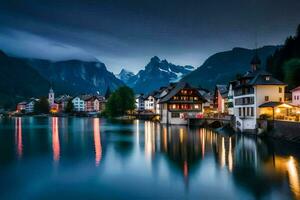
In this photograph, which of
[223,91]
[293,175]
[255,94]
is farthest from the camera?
[223,91]

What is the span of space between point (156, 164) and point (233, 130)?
40.0 m

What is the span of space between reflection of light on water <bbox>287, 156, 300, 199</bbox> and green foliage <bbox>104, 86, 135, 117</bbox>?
4689 inches

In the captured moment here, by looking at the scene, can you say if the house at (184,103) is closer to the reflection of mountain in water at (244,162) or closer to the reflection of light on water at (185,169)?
the reflection of mountain in water at (244,162)

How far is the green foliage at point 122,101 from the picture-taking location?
15388 centimetres

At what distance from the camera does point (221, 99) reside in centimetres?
10944

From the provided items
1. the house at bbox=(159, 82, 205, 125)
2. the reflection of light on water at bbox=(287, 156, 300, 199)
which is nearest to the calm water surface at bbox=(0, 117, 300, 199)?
the reflection of light on water at bbox=(287, 156, 300, 199)

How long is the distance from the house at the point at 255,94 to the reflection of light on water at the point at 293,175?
25.2 metres

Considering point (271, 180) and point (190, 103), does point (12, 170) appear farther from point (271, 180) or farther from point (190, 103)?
point (190, 103)

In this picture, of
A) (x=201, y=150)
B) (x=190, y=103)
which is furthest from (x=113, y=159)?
(x=190, y=103)

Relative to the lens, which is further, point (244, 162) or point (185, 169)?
point (244, 162)

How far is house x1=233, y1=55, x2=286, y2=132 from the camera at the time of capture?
205 feet

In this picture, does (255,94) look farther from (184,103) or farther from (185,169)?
(184,103)

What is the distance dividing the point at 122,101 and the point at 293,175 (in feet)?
423

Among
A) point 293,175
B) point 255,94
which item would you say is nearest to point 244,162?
point 293,175
